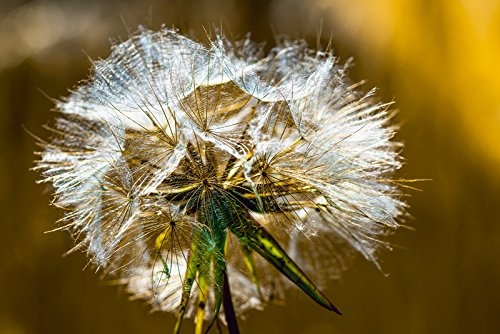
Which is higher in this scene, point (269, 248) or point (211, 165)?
point (211, 165)

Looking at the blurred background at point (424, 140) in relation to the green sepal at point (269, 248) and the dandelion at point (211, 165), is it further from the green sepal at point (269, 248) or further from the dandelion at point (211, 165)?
the green sepal at point (269, 248)

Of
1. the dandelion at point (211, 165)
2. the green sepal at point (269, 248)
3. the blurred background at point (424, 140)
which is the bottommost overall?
the green sepal at point (269, 248)

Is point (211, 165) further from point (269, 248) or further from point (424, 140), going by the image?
point (424, 140)

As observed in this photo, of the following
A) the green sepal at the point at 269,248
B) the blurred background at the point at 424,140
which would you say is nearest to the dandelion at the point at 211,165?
the green sepal at the point at 269,248

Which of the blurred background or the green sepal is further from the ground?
the blurred background

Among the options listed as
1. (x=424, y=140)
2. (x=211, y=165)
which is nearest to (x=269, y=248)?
(x=211, y=165)

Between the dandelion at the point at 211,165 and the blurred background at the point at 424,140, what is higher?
the blurred background at the point at 424,140

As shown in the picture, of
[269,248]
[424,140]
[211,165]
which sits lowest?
[269,248]

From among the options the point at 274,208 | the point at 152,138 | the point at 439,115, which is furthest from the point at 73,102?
the point at 439,115

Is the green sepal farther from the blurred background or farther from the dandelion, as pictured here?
the blurred background

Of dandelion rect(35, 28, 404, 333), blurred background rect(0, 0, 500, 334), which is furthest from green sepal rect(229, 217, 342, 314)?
blurred background rect(0, 0, 500, 334)
